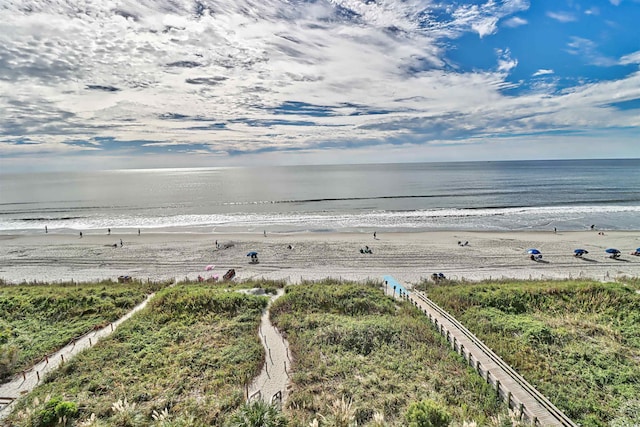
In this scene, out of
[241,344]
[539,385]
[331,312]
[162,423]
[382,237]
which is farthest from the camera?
[382,237]

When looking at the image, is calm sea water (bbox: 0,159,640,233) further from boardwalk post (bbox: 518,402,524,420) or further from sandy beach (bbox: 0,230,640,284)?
boardwalk post (bbox: 518,402,524,420)

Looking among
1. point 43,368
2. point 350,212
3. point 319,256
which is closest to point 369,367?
point 43,368

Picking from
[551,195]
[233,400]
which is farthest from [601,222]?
[233,400]

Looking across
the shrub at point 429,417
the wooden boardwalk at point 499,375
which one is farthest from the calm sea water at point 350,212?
the shrub at point 429,417

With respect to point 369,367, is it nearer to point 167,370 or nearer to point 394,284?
point 167,370

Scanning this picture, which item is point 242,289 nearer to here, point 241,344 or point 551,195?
point 241,344

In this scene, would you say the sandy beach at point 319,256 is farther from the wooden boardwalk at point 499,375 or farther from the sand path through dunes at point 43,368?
the sand path through dunes at point 43,368
